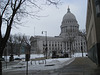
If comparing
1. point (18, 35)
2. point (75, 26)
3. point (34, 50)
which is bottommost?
point (34, 50)

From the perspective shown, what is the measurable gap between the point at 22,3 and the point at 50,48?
148 metres

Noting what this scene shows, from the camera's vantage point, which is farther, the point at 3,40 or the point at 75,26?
the point at 75,26

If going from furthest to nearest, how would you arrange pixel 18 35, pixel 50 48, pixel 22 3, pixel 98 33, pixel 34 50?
pixel 50 48 < pixel 34 50 < pixel 18 35 < pixel 98 33 < pixel 22 3

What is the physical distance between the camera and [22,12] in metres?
13.4

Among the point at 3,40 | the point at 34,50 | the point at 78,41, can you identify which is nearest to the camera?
the point at 3,40

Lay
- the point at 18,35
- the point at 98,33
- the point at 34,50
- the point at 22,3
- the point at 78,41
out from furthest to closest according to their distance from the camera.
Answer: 1. the point at 78,41
2. the point at 34,50
3. the point at 18,35
4. the point at 98,33
5. the point at 22,3

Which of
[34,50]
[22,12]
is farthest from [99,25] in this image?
[34,50]

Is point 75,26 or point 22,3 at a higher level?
point 75,26

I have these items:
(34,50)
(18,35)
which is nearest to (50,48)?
(34,50)

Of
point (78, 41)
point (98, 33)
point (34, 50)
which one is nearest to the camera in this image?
point (98, 33)

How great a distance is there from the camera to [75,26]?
15725 cm

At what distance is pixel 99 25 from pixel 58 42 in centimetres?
14566

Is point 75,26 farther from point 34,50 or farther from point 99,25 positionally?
point 99,25

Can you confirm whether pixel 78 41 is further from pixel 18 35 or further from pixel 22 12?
pixel 22 12
